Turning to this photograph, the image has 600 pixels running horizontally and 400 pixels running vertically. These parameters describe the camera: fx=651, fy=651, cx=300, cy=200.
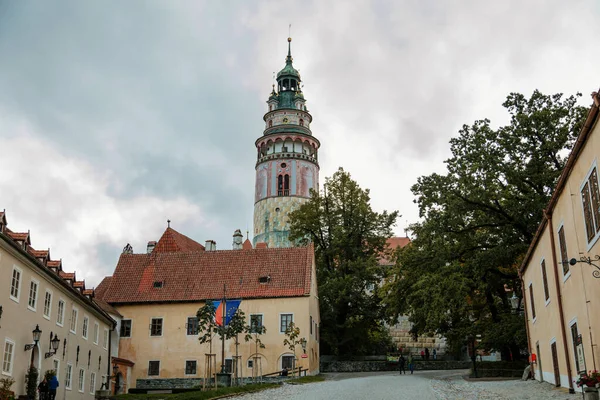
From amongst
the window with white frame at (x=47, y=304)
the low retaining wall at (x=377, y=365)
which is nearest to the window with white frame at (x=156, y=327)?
the low retaining wall at (x=377, y=365)

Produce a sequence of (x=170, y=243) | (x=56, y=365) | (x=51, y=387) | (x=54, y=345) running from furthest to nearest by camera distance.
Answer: (x=170, y=243)
(x=56, y=365)
(x=54, y=345)
(x=51, y=387)

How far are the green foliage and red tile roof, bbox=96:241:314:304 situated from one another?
1744 centimetres

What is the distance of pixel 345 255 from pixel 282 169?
25.1 meters

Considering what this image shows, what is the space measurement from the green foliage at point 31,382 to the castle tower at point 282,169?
44.1 metres

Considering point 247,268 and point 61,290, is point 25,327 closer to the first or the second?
point 61,290

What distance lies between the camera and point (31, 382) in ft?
76.1

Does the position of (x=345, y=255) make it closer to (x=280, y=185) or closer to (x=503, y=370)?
(x=503, y=370)

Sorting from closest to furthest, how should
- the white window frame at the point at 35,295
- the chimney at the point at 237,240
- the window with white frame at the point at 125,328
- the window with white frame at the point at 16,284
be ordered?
1. the window with white frame at the point at 16,284
2. the white window frame at the point at 35,295
3. the window with white frame at the point at 125,328
4. the chimney at the point at 237,240

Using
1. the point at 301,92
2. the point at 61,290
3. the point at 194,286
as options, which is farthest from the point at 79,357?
the point at 301,92

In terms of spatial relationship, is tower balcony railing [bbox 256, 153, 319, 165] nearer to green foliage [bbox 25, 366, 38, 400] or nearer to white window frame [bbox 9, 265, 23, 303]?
white window frame [bbox 9, 265, 23, 303]

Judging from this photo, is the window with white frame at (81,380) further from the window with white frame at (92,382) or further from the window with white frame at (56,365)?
the window with white frame at (56,365)

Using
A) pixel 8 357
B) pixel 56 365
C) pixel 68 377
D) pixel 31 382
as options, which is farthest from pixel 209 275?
pixel 8 357

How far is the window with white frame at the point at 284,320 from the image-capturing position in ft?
129

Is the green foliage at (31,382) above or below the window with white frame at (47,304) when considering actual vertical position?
below
